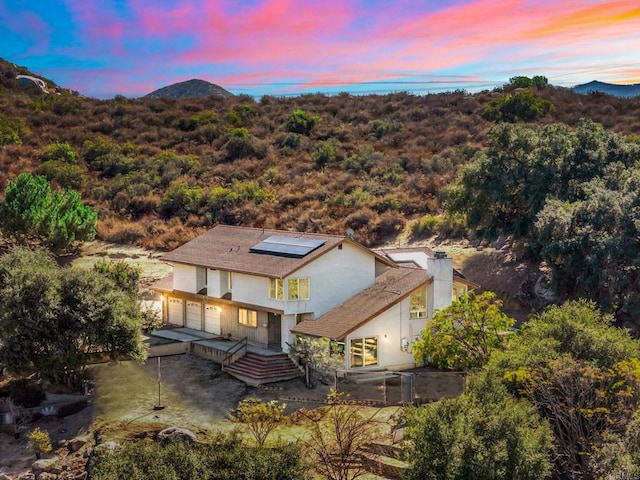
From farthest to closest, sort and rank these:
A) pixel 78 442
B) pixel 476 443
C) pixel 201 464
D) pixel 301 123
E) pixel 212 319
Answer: pixel 301 123 → pixel 212 319 → pixel 78 442 → pixel 201 464 → pixel 476 443

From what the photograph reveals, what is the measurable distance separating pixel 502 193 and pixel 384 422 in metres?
23.1

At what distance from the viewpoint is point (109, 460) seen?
2177cm

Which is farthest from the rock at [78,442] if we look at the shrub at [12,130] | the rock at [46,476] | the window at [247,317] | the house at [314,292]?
the shrub at [12,130]

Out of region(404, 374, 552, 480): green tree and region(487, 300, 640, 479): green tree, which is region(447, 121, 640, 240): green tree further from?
region(404, 374, 552, 480): green tree

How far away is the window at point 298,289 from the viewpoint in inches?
1425

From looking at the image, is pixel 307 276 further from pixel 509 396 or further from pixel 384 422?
pixel 509 396

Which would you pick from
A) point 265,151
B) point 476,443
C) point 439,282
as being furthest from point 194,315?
point 265,151

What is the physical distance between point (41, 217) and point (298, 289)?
23.8m

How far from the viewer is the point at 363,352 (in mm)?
34219

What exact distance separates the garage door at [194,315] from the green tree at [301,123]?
53324 millimetres

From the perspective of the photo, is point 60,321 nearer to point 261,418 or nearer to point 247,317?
point 247,317

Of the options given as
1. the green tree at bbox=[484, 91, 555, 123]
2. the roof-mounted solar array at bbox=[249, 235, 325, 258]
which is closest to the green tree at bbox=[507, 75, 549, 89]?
the green tree at bbox=[484, 91, 555, 123]

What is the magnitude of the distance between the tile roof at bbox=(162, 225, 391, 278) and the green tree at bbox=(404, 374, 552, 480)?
14.5 meters

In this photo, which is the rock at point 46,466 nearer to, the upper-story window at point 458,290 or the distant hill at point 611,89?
the upper-story window at point 458,290
